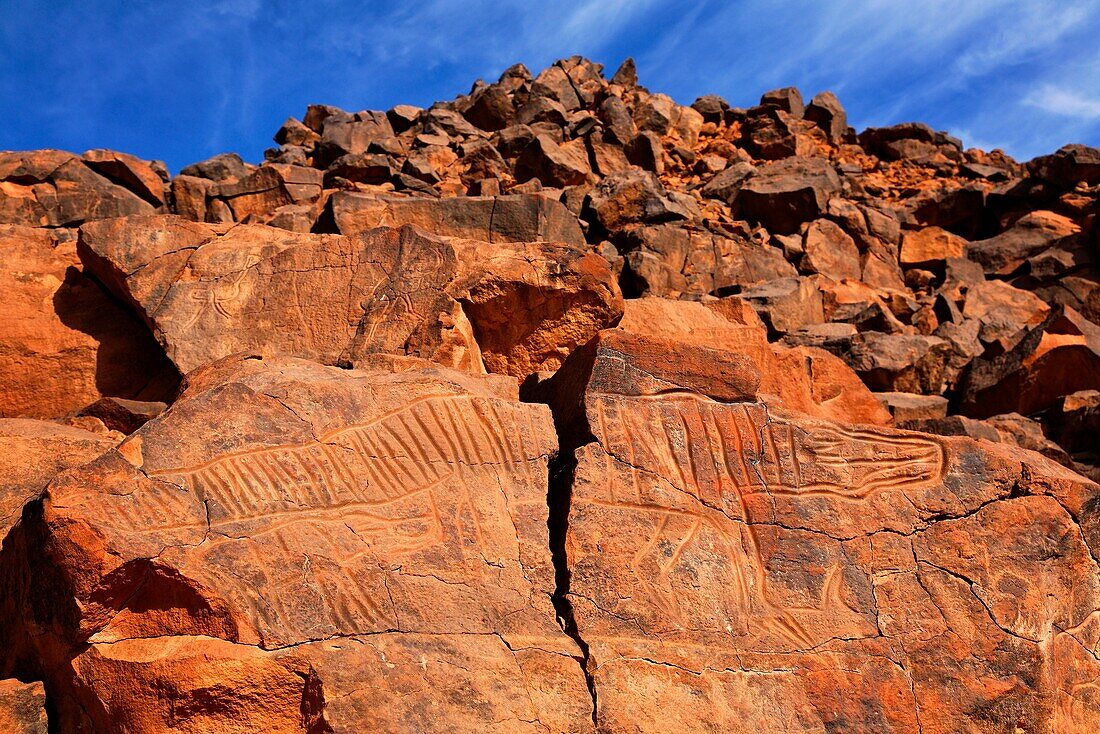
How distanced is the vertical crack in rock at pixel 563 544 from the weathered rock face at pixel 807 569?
0.03 metres

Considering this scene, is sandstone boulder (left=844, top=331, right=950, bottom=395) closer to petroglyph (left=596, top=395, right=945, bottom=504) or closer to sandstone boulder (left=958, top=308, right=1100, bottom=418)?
sandstone boulder (left=958, top=308, right=1100, bottom=418)

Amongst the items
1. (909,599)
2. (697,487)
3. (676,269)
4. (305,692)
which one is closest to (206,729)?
(305,692)

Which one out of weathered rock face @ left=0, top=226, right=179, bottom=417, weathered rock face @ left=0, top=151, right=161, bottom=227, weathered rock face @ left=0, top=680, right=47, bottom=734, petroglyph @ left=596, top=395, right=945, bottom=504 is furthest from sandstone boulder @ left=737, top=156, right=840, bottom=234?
weathered rock face @ left=0, top=680, right=47, bottom=734

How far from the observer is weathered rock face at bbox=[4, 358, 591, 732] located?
3.79m

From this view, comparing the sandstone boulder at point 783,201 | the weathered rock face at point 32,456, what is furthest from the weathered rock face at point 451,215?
the sandstone boulder at point 783,201

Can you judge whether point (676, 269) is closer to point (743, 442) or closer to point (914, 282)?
point (914, 282)

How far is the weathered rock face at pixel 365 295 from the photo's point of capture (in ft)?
23.1

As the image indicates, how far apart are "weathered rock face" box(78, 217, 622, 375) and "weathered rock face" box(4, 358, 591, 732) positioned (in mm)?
2287

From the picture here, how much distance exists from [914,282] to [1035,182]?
4941mm

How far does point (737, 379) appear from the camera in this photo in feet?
17.3

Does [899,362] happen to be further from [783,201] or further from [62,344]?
[62,344]

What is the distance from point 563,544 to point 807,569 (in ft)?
4.13

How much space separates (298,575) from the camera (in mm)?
4062

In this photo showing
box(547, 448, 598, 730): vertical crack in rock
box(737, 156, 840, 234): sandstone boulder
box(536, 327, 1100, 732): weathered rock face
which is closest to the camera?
box(547, 448, 598, 730): vertical crack in rock
